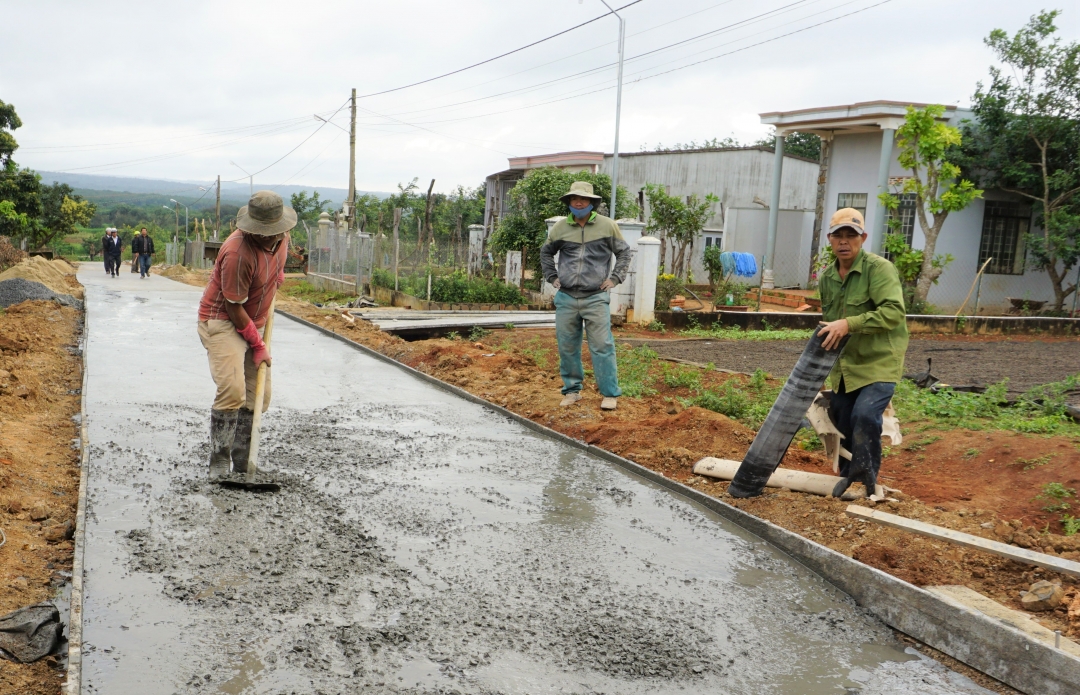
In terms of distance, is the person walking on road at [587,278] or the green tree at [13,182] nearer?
the person walking on road at [587,278]

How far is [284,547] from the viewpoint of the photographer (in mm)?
4617

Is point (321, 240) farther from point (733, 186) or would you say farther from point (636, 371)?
point (636, 371)

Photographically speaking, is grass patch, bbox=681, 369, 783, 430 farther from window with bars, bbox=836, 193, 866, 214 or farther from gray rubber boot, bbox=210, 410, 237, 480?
window with bars, bbox=836, 193, 866, 214

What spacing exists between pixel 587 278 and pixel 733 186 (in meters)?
23.0

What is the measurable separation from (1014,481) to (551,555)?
3.20 meters

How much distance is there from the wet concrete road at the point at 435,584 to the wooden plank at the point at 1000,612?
33cm

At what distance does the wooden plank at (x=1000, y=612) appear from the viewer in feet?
12.0

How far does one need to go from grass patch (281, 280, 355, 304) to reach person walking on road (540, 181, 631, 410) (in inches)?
551

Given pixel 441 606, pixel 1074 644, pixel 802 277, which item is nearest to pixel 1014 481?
pixel 1074 644

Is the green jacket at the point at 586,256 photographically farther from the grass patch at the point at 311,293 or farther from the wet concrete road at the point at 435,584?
the grass patch at the point at 311,293

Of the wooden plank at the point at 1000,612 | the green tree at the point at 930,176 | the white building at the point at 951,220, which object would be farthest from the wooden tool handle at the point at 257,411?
the white building at the point at 951,220

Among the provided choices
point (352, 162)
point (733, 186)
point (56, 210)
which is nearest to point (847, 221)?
point (733, 186)

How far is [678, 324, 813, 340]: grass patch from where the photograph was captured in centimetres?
1547

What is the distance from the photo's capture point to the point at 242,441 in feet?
19.3
